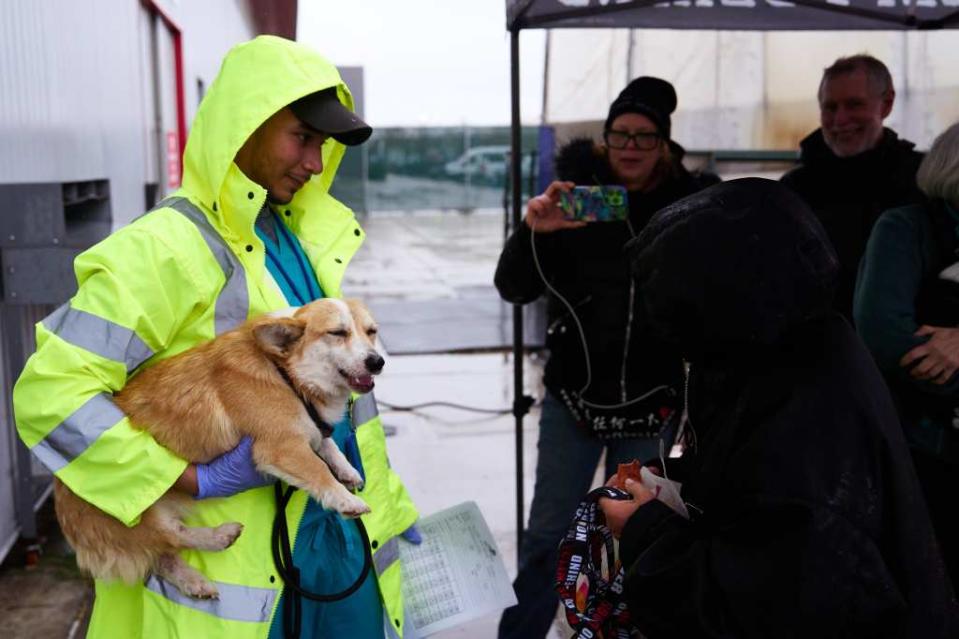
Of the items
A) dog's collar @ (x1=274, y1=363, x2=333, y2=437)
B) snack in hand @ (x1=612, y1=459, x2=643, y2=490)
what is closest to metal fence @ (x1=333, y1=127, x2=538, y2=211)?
dog's collar @ (x1=274, y1=363, x2=333, y2=437)

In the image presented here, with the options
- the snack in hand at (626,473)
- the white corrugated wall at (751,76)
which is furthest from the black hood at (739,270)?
the white corrugated wall at (751,76)

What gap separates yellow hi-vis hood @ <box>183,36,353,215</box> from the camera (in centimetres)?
193

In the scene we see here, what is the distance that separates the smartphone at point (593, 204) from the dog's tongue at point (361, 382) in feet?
4.27

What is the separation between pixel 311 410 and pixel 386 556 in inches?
17.8

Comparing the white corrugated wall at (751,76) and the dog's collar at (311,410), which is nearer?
the dog's collar at (311,410)

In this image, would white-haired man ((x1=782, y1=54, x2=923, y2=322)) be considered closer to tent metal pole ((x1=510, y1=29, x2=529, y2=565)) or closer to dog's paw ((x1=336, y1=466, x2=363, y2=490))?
tent metal pole ((x1=510, y1=29, x2=529, y2=565))

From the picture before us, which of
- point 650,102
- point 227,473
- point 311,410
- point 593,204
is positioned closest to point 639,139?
point 650,102

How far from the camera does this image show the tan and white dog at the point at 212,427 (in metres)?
1.84

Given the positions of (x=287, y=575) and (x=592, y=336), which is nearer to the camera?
(x=287, y=575)

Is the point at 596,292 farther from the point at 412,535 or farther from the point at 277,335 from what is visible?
the point at 277,335

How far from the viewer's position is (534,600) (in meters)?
3.19

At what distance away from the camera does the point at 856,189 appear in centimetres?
365

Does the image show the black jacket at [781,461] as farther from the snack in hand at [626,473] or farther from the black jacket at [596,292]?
the black jacket at [596,292]

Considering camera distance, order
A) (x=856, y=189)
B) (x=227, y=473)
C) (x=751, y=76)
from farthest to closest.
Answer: (x=751, y=76) < (x=856, y=189) < (x=227, y=473)
